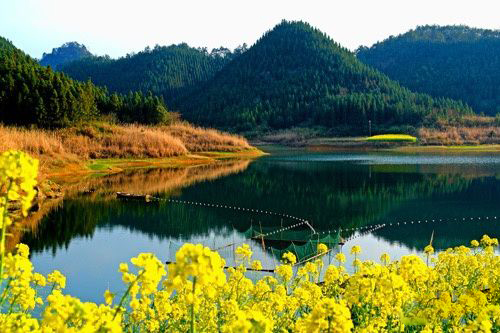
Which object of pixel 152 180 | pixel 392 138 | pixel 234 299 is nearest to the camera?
pixel 234 299

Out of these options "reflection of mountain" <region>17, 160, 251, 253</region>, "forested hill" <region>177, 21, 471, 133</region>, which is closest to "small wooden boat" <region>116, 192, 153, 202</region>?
"reflection of mountain" <region>17, 160, 251, 253</region>

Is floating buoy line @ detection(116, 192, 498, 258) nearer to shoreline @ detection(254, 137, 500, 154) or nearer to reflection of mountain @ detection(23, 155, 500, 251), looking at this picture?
reflection of mountain @ detection(23, 155, 500, 251)

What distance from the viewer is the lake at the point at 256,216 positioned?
1923 cm

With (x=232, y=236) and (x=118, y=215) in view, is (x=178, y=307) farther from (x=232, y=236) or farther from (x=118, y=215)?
(x=118, y=215)

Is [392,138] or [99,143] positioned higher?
[99,143]

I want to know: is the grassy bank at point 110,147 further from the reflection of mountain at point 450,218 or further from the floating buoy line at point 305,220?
the reflection of mountain at point 450,218

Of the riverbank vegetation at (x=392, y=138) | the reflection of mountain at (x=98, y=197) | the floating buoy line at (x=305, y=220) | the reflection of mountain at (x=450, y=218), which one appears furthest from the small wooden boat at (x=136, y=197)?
the riverbank vegetation at (x=392, y=138)

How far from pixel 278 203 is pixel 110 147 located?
27792 mm

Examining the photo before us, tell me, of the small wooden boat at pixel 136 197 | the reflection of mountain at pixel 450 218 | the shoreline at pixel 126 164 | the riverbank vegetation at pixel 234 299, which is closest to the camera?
the riverbank vegetation at pixel 234 299

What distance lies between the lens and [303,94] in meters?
153

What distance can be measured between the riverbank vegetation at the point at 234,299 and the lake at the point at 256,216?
6.85 meters

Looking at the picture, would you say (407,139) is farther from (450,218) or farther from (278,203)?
(450,218)

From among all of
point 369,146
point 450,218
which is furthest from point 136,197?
point 369,146

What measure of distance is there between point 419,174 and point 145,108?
4072cm
